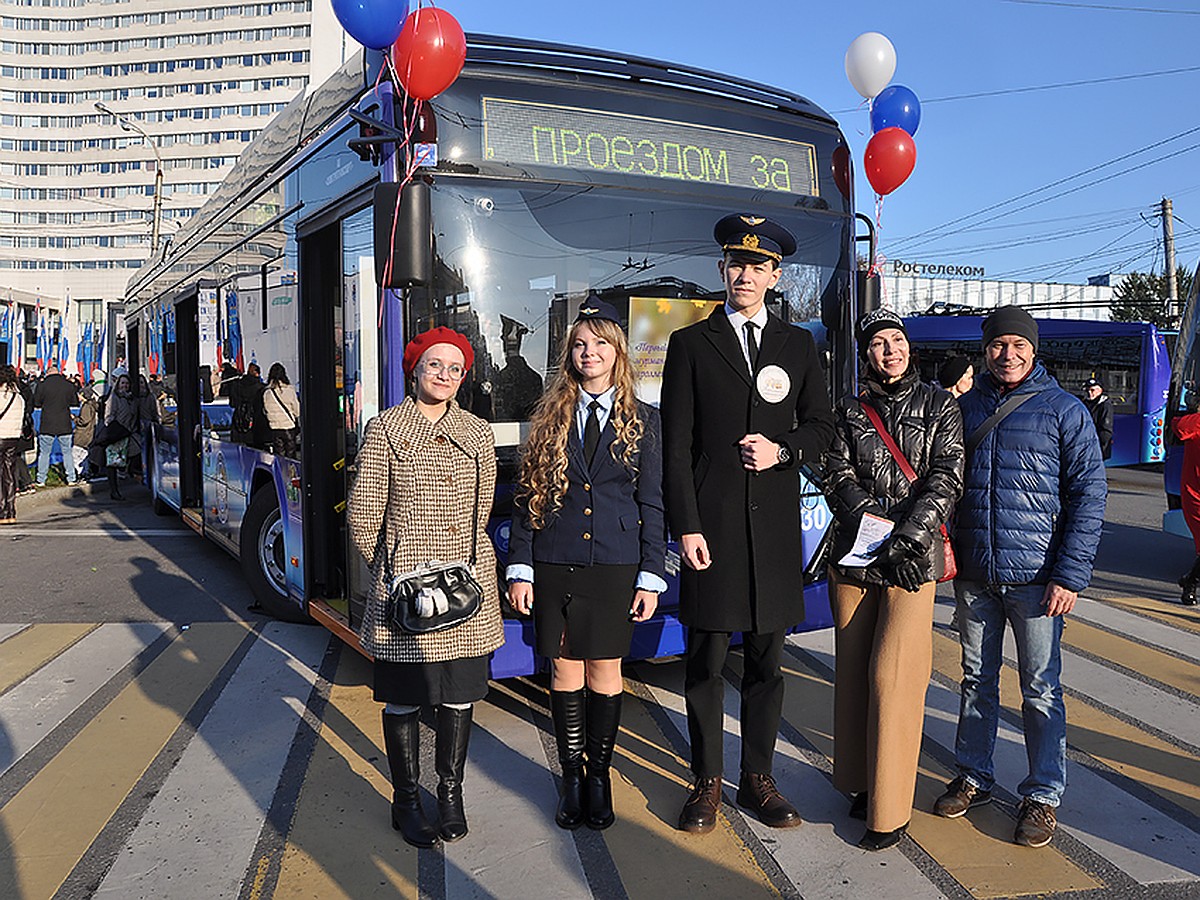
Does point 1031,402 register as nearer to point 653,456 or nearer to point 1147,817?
point 653,456

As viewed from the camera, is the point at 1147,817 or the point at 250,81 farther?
the point at 250,81

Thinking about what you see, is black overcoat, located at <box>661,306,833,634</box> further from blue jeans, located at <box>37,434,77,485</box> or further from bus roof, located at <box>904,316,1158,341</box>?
bus roof, located at <box>904,316,1158,341</box>

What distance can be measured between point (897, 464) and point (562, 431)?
3.93ft

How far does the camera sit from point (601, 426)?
360 cm

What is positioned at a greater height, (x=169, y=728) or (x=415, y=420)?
(x=415, y=420)

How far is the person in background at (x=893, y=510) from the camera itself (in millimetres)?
3523

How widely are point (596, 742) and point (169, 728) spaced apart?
243cm

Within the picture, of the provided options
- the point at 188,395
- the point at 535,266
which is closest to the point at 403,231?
the point at 535,266

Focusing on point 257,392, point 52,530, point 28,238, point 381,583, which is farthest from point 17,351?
point 28,238

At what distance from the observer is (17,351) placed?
25938mm

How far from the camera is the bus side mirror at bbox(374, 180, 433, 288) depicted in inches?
159

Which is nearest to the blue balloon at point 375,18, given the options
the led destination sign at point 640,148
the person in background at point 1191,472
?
the led destination sign at point 640,148

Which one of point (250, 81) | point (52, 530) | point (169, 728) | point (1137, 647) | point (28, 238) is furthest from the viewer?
point (28, 238)

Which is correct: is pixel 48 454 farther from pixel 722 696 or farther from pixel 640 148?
pixel 722 696
